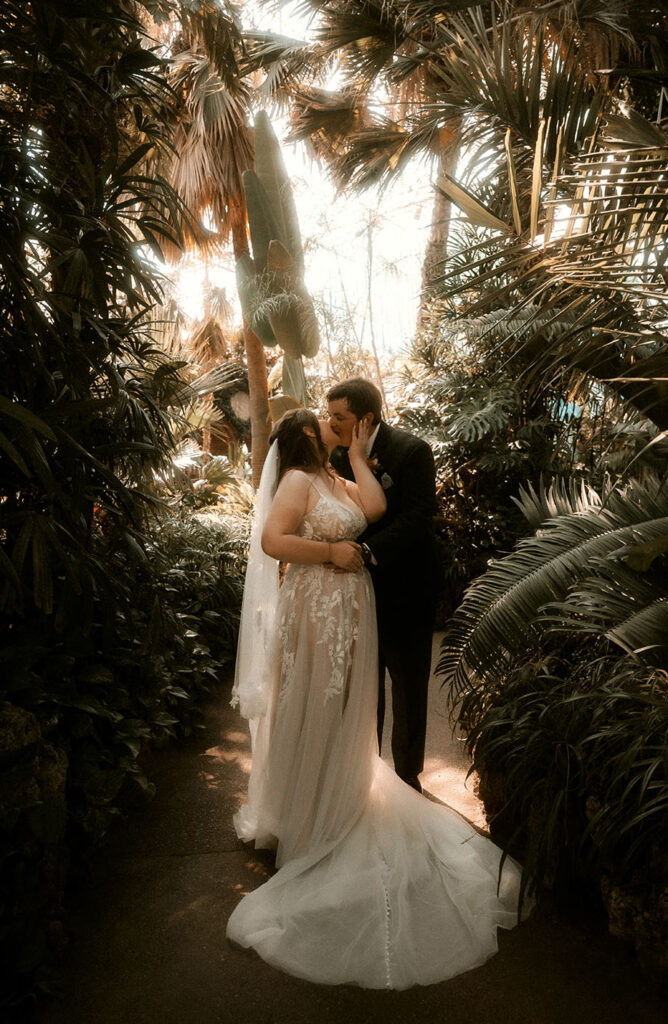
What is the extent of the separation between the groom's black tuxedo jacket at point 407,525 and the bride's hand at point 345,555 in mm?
295

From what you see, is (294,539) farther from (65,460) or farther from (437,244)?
(437,244)

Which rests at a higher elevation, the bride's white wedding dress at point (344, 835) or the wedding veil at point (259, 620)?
the wedding veil at point (259, 620)

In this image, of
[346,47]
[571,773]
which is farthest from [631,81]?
[571,773]

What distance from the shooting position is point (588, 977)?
7.06 feet

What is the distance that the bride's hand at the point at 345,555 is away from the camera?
2.81 m

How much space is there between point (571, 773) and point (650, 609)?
2.15 feet

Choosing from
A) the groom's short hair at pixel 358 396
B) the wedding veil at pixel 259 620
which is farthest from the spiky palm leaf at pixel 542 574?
the groom's short hair at pixel 358 396

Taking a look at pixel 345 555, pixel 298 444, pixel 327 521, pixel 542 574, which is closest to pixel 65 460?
pixel 298 444

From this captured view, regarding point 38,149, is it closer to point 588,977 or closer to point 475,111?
point 475,111

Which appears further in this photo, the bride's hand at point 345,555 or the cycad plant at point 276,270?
the cycad plant at point 276,270

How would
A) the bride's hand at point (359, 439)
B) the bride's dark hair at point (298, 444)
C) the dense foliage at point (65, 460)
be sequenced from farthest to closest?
the bride's hand at point (359, 439) → the bride's dark hair at point (298, 444) → the dense foliage at point (65, 460)

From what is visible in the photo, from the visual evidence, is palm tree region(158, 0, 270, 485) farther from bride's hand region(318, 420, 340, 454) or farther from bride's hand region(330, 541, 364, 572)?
bride's hand region(330, 541, 364, 572)

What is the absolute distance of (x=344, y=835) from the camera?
271 centimetres

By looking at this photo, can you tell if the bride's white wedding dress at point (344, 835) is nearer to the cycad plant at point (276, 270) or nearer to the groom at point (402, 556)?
the groom at point (402, 556)
